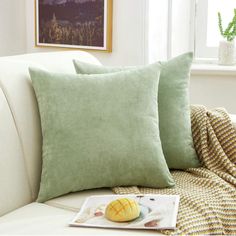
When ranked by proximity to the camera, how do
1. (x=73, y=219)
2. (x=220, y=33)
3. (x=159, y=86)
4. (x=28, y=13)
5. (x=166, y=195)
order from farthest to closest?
(x=28, y=13), (x=220, y=33), (x=159, y=86), (x=166, y=195), (x=73, y=219)

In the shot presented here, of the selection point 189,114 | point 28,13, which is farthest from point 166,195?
point 28,13

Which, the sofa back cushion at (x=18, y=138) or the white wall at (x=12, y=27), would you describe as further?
the white wall at (x=12, y=27)

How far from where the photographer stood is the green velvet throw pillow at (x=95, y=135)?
1.63 metres

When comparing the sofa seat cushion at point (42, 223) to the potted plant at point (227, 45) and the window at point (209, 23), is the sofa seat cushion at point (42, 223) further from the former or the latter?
the window at point (209, 23)

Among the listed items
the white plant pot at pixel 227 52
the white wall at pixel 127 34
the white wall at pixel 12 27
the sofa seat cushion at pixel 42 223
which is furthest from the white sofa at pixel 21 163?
Result: the white wall at pixel 12 27

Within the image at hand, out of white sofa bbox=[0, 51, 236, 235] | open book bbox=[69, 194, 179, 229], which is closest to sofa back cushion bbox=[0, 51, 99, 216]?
white sofa bbox=[0, 51, 236, 235]

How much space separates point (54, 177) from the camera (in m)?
1.62

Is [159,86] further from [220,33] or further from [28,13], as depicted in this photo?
[28,13]

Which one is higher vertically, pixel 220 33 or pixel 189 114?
pixel 220 33

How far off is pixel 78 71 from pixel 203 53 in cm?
142

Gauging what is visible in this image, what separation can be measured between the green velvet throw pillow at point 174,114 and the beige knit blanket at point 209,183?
5 cm

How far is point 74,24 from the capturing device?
3.18 meters

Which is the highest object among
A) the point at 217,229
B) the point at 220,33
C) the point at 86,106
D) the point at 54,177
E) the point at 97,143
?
the point at 220,33

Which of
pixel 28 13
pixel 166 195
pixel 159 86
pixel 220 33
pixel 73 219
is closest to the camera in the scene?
pixel 73 219
